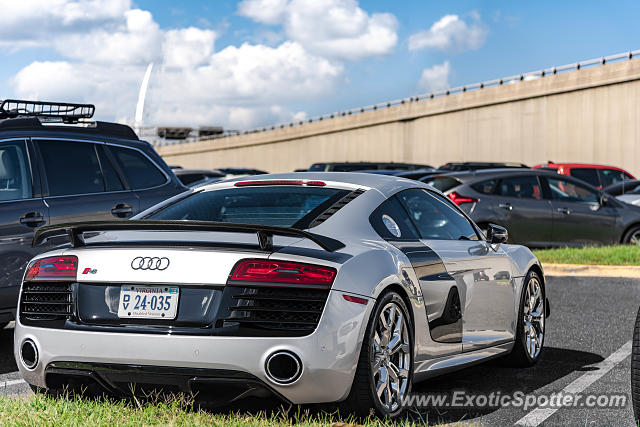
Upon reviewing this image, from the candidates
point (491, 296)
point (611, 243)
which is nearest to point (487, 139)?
point (611, 243)

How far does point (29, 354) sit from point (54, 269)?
0.45 metres

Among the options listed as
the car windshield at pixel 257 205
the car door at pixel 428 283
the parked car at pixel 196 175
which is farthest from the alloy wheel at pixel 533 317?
the parked car at pixel 196 175

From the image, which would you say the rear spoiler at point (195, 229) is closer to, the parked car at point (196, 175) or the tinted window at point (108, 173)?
the tinted window at point (108, 173)

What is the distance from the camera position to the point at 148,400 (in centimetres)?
480

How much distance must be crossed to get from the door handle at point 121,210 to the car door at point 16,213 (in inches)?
30.1

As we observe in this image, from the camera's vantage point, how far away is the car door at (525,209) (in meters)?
15.2

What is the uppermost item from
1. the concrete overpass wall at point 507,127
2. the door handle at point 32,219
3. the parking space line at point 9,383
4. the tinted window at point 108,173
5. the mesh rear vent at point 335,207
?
the concrete overpass wall at point 507,127

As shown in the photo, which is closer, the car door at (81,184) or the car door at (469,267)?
the car door at (469,267)

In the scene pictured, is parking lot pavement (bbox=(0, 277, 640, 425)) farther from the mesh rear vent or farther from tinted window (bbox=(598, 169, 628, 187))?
tinted window (bbox=(598, 169, 628, 187))

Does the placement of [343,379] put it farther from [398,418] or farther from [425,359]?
[425,359]

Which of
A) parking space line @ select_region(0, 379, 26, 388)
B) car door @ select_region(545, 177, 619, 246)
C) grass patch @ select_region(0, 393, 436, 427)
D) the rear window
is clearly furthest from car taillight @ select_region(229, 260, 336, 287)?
car door @ select_region(545, 177, 619, 246)

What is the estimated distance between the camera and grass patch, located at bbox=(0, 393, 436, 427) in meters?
4.42

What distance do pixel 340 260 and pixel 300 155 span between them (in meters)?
72.4

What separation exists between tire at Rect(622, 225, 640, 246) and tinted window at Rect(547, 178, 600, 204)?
0.95 meters
